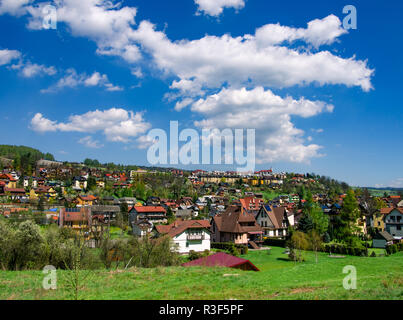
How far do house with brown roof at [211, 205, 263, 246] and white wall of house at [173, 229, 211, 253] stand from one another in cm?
384

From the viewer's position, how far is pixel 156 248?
27.9 meters

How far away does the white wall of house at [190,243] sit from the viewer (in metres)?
44.9

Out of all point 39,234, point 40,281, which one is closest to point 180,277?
point 40,281

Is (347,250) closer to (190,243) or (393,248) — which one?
(393,248)

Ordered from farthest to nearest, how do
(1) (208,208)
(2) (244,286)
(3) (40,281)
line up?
1. (1) (208,208)
2. (3) (40,281)
3. (2) (244,286)

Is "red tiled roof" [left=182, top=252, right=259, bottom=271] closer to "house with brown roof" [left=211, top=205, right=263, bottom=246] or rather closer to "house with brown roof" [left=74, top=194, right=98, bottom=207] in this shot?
"house with brown roof" [left=211, top=205, right=263, bottom=246]

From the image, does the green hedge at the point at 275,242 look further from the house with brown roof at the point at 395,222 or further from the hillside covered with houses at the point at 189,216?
the house with brown roof at the point at 395,222

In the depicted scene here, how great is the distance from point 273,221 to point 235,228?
14.5 meters

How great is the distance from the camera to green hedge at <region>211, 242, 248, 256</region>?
4096cm

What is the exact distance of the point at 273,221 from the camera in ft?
193

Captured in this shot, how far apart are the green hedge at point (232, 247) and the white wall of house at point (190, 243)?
1.42 metres

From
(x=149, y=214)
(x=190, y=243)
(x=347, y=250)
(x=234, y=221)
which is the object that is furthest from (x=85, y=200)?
(x=347, y=250)

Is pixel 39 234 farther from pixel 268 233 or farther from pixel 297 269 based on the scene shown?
pixel 268 233
